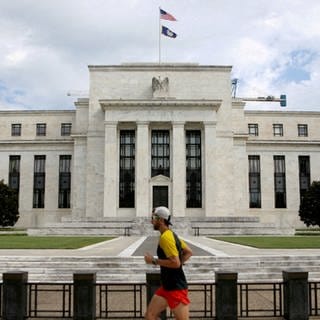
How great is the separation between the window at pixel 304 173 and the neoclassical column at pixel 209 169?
48.3 feet

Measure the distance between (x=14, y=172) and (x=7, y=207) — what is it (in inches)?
400

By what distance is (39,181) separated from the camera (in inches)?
2557

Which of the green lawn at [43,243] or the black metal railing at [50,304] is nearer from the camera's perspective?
the black metal railing at [50,304]

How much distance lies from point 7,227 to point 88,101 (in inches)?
744

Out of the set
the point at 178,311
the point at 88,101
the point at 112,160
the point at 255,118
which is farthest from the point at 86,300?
the point at 255,118

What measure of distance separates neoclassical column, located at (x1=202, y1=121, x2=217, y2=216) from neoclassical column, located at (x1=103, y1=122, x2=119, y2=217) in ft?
33.5

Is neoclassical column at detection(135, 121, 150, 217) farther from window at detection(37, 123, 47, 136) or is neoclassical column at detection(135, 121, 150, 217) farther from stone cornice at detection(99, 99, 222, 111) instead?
window at detection(37, 123, 47, 136)

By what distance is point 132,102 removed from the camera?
5678cm

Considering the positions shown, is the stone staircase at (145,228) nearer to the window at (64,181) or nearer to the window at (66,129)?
the window at (64,181)

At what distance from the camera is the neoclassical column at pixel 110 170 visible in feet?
185

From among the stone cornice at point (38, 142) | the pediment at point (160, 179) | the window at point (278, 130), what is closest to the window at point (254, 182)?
the window at point (278, 130)

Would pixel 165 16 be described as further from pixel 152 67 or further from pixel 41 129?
pixel 41 129

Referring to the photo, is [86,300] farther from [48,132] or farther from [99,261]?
[48,132]

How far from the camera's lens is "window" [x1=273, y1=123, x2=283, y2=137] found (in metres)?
67.8
